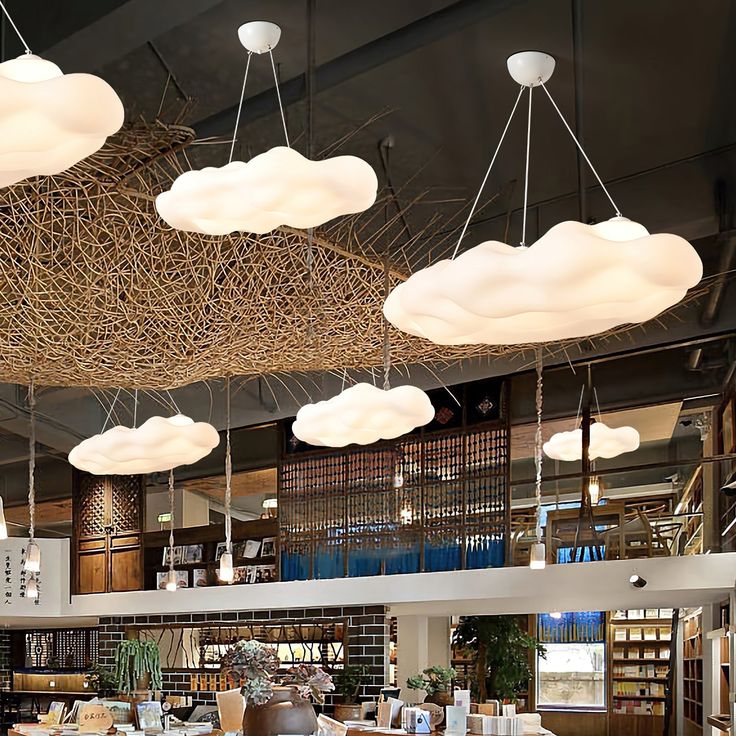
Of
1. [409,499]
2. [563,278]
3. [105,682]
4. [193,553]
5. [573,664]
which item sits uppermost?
[563,278]

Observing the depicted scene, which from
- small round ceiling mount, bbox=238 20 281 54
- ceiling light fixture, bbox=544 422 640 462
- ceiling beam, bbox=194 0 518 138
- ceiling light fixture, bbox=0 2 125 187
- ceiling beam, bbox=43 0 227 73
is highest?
ceiling beam, bbox=194 0 518 138

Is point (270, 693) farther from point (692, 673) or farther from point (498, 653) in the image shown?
point (692, 673)

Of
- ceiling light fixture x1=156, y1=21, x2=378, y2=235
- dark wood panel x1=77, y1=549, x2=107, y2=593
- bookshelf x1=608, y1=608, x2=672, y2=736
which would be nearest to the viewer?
ceiling light fixture x1=156, y1=21, x2=378, y2=235

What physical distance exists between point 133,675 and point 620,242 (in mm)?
8273

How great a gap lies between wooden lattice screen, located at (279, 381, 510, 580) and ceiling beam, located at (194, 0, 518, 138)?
19.8 ft

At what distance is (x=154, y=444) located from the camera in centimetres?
768

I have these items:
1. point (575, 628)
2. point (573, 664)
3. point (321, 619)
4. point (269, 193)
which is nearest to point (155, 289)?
point (269, 193)

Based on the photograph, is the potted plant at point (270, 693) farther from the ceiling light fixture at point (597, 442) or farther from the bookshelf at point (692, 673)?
the bookshelf at point (692, 673)

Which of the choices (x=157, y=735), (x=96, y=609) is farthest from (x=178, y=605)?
(x=157, y=735)

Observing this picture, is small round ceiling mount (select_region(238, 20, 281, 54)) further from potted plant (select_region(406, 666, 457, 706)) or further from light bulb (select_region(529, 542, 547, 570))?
potted plant (select_region(406, 666, 457, 706))

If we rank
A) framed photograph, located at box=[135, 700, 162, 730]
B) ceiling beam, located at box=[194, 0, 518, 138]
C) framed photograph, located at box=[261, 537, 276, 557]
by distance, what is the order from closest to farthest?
ceiling beam, located at box=[194, 0, 518, 138], framed photograph, located at box=[135, 700, 162, 730], framed photograph, located at box=[261, 537, 276, 557]

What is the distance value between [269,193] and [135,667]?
7.59 metres

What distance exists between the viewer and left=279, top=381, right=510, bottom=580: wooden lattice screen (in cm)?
1280

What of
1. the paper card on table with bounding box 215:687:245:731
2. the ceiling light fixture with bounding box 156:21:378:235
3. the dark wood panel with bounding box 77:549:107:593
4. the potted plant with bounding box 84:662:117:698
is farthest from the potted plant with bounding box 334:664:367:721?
the ceiling light fixture with bounding box 156:21:378:235
